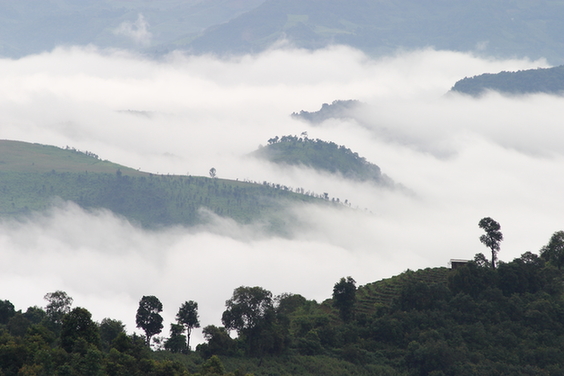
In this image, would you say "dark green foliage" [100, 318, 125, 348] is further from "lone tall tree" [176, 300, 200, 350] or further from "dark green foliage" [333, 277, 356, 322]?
"dark green foliage" [333, 277, 356, 322]

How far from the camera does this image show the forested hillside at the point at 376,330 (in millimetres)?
127250

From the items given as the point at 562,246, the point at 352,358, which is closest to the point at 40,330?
the point at 352,358

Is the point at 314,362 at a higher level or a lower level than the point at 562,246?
lower

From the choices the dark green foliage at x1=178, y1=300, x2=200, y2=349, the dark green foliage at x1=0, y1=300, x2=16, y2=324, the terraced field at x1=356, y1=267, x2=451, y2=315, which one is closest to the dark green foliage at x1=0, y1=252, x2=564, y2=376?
the terraced field at x1=356, y1=267, x2=451, y2=315

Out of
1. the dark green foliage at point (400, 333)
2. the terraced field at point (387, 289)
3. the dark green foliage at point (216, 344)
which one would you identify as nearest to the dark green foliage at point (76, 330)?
the dark green foliage at point (400, 333)

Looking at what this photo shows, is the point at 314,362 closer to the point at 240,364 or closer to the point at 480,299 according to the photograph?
the point at 240,364

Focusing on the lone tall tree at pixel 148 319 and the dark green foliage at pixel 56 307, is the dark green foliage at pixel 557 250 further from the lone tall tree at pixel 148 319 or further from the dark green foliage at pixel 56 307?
the dark green foliage at pixel 56 307

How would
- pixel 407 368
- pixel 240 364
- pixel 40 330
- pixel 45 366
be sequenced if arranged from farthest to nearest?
pixel 407 368 → pixel 240 364 → pixel 40 330 → pixel 45 366

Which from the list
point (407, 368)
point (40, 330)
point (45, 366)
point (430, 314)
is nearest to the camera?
point (45, 366)

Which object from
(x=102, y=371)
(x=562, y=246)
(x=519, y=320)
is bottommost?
(x=102, y=371)

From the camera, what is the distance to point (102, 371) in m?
100

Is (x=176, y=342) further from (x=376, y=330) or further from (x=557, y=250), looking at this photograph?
(x=557, y=250)

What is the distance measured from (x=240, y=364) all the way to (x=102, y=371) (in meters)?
31.7

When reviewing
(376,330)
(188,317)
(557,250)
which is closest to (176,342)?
(188,317)
